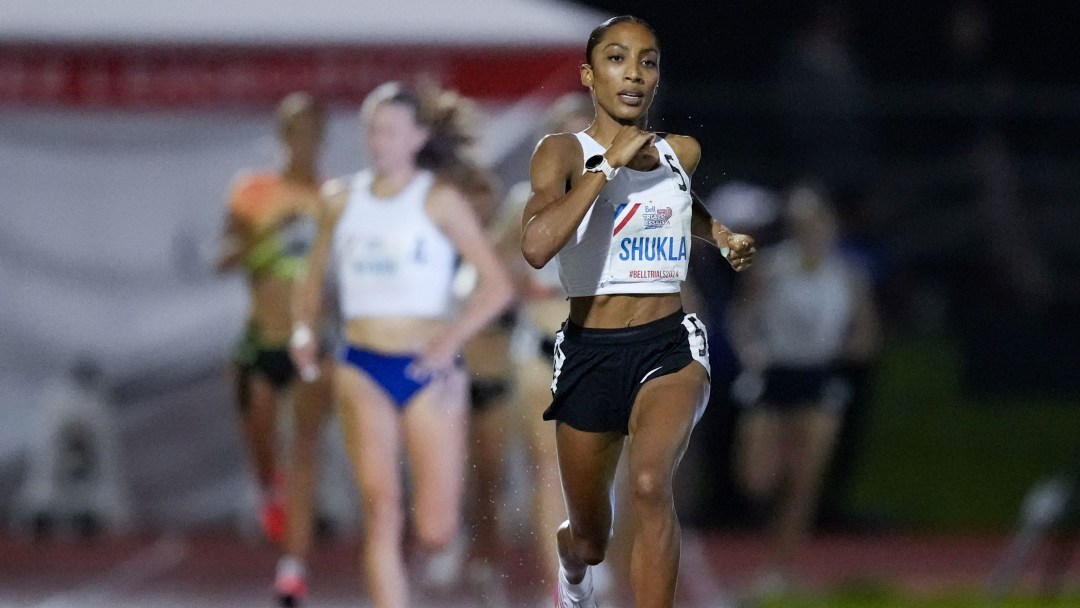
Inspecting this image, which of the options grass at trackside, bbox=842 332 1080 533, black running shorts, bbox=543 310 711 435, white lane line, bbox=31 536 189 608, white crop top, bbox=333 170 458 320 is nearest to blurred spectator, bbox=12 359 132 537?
white lane line, bbox=31 536 189 608

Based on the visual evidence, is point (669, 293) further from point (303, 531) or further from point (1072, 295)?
point (1072, 295)

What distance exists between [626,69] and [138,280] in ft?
24.8

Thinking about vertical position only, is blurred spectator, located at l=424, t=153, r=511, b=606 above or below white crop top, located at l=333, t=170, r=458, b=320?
below

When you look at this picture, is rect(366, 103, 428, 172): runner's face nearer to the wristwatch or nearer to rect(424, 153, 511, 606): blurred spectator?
rect(424, 153, 511, 606): blurred spectator

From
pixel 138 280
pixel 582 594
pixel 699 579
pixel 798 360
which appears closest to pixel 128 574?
pixel 138 280

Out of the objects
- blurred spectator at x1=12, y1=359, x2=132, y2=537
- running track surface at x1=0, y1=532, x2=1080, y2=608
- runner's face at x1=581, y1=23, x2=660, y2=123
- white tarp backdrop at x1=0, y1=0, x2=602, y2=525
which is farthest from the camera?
blurred spectator at x1=12, y1=359, x2=132, y2=537

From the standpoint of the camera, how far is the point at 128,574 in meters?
11.8

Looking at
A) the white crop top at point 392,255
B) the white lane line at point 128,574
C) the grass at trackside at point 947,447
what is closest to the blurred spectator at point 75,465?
the white lane line at point 128,574

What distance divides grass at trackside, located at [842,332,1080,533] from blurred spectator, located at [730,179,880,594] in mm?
2848

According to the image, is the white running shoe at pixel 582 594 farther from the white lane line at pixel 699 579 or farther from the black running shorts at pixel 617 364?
the white lane line at pixel 699 579

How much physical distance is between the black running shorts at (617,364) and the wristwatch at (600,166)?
57 centimetres

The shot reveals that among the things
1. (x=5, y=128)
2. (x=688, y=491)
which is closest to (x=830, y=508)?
(x=688, y=491)

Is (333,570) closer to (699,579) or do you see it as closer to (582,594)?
(699,579)

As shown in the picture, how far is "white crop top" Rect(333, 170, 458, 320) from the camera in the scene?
7.77 metres
